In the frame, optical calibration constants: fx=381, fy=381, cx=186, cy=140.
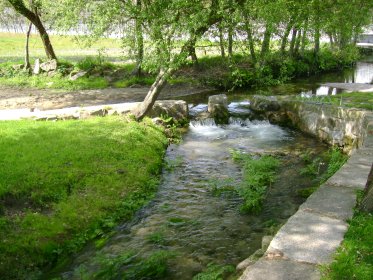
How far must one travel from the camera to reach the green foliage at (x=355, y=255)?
477cm

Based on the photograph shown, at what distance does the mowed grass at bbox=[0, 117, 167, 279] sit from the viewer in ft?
23.9

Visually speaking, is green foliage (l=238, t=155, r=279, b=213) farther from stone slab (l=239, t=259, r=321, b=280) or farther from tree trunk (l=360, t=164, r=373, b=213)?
stone slab (l=239, t=259, r=321, b=280)

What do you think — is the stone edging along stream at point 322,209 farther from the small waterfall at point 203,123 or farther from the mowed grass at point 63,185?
the small waterfall at point 203,123

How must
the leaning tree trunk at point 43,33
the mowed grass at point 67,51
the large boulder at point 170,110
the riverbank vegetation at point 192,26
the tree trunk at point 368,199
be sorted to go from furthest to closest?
the mowed grass at point 67,51, the leaning tree trunk at point 43,33, the large boulder at point 170,110, the riverbank vegetation at point 192,26, the tree trunk at point 368,199

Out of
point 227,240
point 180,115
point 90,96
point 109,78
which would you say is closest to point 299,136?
point 180,115

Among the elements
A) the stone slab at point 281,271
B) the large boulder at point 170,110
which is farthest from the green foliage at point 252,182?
the large boulder at point 170,110

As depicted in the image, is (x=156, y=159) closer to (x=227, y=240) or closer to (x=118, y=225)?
(x=118, y=225)

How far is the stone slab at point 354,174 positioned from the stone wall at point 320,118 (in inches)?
115

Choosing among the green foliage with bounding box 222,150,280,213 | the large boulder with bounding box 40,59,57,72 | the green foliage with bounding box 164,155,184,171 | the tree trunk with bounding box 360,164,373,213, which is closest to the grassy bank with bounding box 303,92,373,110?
the green foliage with bounding box 222,150,280,213

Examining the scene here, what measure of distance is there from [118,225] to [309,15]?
17.6 m

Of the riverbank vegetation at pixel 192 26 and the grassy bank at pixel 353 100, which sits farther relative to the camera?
the grassy bank at pixel 353 100

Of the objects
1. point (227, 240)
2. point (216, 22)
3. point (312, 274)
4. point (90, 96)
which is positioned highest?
point (216, 22)

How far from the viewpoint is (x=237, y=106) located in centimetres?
2028

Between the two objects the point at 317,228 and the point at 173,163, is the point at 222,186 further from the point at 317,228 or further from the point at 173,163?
the point at 317,228
